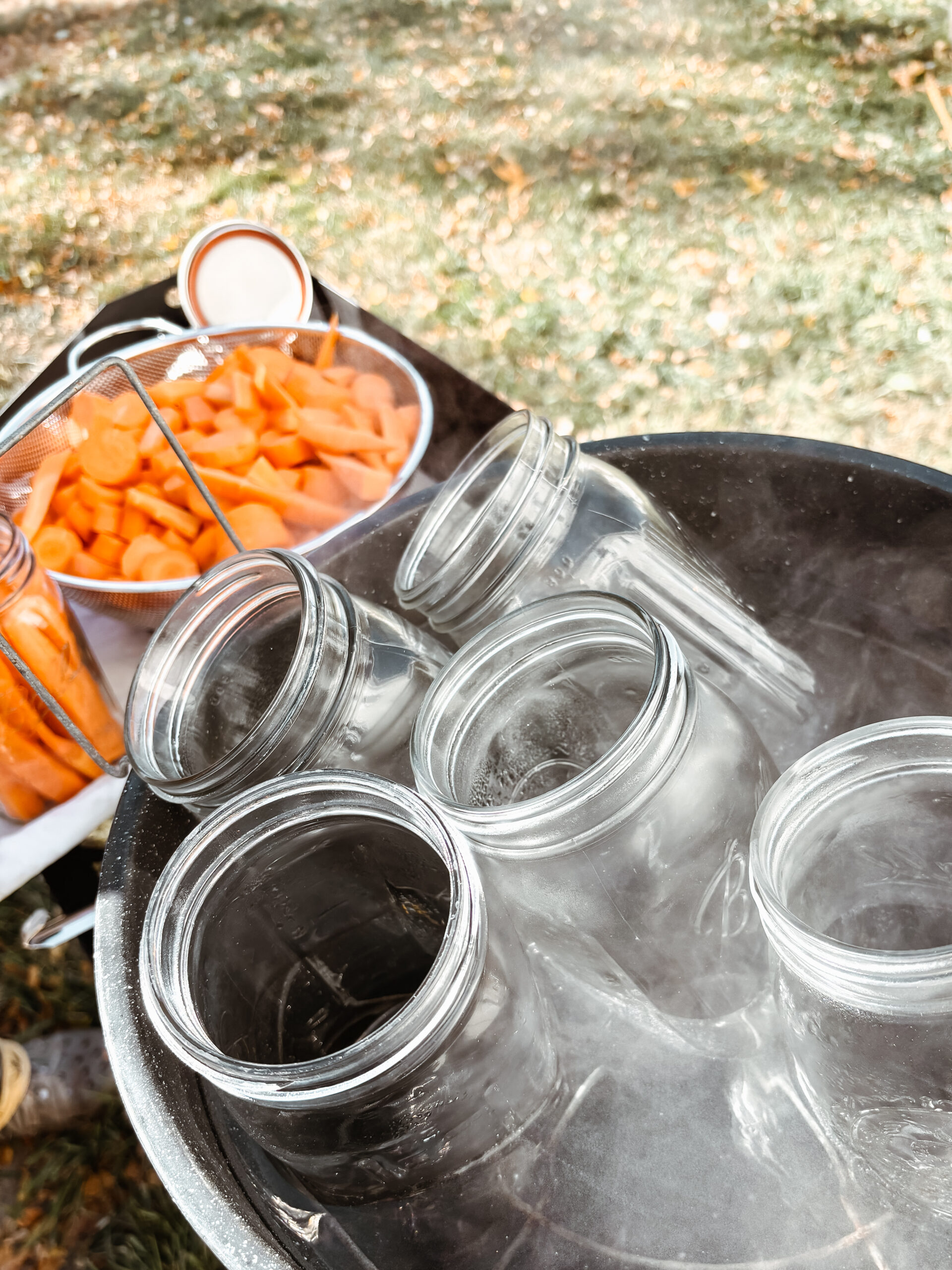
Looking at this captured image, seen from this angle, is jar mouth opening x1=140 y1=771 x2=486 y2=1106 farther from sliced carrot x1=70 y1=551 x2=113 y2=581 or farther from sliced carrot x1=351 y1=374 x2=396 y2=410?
sliced carrot x1=351 y1=374 x2=396 y2=410

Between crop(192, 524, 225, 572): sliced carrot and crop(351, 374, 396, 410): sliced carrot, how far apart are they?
0.96ft

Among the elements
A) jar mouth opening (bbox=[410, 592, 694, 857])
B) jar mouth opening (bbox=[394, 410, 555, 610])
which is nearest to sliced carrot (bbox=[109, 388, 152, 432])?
jar mouth opening (bbox=[394, 410, 555, 610])

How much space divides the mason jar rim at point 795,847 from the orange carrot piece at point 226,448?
89 centimetres

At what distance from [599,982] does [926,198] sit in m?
2.87

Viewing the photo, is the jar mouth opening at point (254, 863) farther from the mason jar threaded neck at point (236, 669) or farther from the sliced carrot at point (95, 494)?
the sliced carrot at point (95, 494)

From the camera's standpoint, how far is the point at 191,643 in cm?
67

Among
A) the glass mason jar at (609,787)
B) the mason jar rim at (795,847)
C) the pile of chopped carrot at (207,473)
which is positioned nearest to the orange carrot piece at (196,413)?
the pile of chopped carrot at (207,473)

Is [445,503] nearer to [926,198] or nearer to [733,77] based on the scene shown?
[926,198]

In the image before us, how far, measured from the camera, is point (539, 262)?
3074mm

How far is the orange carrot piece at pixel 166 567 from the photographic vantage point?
3.79 ft

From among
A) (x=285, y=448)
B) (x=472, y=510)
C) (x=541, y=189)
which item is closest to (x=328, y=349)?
(x=285, y=448)

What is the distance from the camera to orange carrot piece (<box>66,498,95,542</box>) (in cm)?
125

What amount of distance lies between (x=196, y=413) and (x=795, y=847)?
3.40ft

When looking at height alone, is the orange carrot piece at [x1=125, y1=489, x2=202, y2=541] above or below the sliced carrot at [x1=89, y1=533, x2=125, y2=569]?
above
